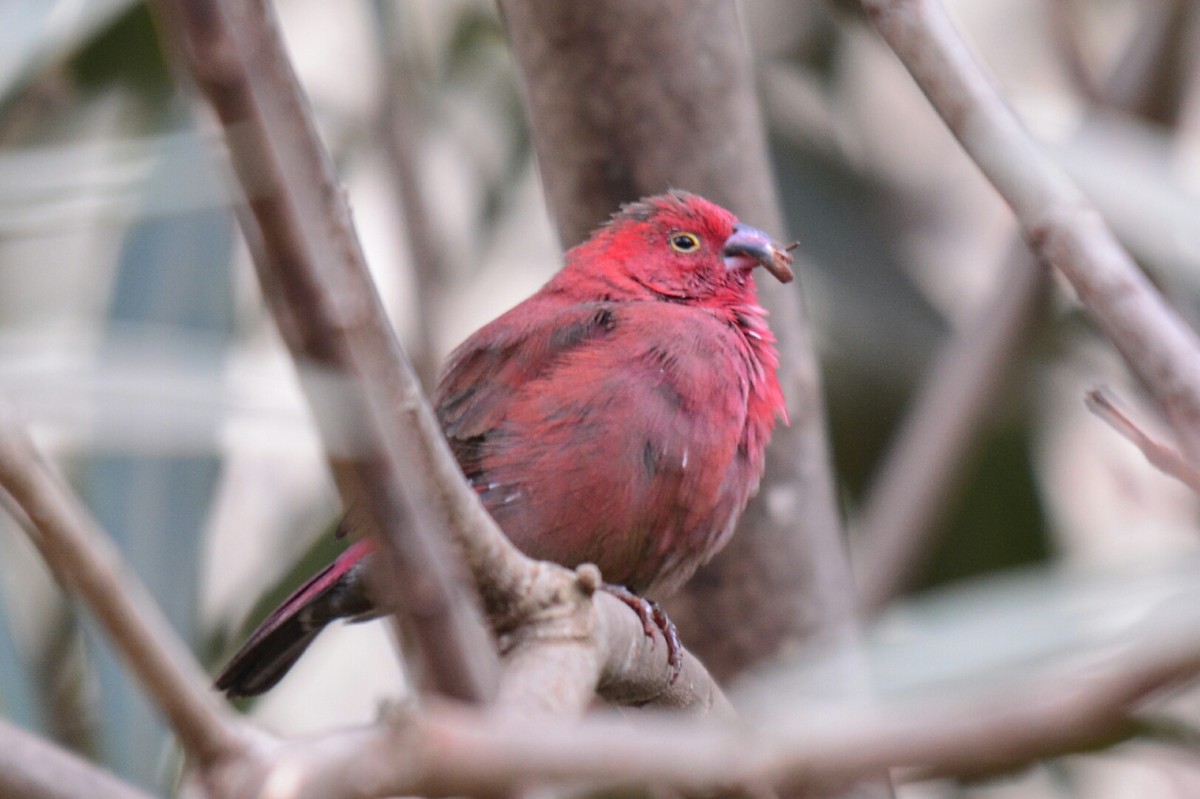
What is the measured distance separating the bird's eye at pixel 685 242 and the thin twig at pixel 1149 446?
2.05 metres

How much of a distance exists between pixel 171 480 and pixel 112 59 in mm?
1583

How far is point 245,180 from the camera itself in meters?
0.97

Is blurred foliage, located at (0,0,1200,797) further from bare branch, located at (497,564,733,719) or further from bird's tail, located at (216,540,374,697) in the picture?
bare branch, located at (497,564,733,719)

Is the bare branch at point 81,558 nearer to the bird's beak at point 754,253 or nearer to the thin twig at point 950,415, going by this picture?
the bird's beak at point 754,253

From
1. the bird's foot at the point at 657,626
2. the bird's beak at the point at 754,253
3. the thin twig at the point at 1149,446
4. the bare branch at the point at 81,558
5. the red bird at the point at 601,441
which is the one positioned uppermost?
the bare branch at the point at 81,558

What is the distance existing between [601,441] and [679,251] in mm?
822

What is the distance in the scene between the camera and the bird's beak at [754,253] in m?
3.66

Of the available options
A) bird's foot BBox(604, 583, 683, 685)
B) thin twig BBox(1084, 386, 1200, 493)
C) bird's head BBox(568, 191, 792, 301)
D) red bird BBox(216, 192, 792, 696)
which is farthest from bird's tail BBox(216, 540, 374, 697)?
thin twig BBox(1084, 386, 1200, 493)

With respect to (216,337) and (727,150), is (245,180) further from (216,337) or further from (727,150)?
(216,337)

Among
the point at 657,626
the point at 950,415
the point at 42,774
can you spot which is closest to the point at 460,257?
the point at 950,415

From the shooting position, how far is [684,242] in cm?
369

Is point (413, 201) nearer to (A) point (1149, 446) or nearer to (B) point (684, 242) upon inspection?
(B) point (684, 242)

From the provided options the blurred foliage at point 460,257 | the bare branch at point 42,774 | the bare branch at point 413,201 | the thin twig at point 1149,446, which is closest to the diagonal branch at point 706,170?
the blurred foliage at point 460,257

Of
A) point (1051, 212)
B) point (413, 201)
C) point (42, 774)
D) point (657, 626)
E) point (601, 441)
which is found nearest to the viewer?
point (42, 774)
